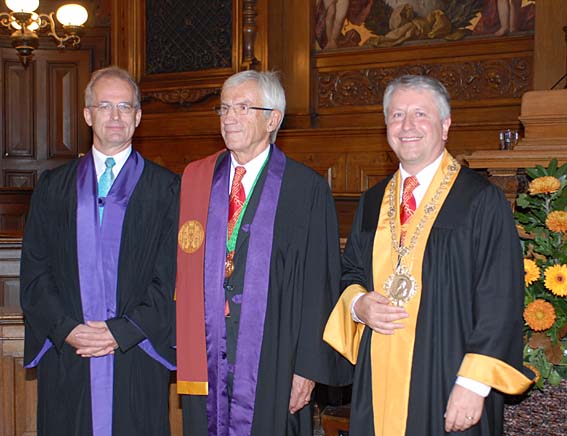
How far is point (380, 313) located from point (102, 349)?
1.06 metres

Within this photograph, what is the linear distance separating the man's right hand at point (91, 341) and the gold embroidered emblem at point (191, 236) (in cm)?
43

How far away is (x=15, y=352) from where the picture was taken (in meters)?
3.49

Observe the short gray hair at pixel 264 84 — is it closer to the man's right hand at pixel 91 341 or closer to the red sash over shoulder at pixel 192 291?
the red sash over shoulder at pixel 192 291

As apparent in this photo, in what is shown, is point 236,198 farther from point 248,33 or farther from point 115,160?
point 248,33

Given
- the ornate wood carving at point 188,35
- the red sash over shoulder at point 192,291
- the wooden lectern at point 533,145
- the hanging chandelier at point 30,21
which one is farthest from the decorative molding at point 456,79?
the red sash over shoulder at point 192,291

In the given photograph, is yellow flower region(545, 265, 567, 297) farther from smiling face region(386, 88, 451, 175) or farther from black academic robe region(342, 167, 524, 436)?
smiling face region(386, 88, 451, 175)

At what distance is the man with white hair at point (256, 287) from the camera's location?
2.73 metres

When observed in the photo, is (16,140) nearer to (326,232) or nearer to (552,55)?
(552,55)

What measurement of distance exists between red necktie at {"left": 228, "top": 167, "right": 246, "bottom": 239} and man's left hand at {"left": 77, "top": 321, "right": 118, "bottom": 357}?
1.86ft

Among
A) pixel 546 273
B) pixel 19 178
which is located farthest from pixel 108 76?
pixel 19 178

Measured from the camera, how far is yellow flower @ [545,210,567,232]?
2.75m

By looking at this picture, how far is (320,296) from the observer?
2.71 metres

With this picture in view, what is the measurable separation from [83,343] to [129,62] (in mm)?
6373

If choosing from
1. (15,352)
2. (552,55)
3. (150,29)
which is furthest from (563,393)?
(150,29)
